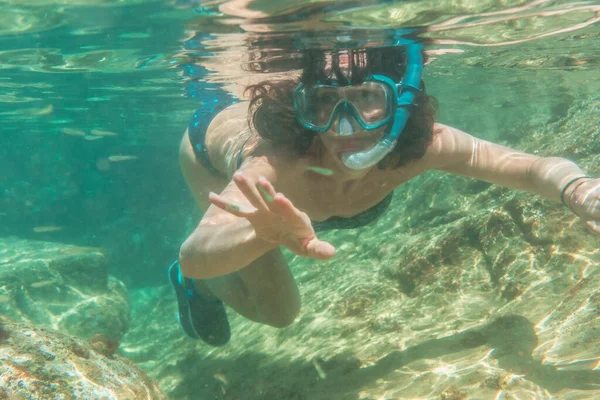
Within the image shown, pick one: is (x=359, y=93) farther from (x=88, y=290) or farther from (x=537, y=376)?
(x=88, y=290)

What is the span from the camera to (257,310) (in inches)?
246

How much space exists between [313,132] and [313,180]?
49 centimetres

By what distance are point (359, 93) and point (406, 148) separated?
83 cm

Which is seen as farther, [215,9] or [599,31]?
[599,31]

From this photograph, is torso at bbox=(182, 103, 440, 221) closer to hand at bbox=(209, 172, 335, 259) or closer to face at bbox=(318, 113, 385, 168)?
face at bbox=(318, 113, 385, 168)

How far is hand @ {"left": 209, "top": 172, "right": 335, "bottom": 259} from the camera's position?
7.50ft

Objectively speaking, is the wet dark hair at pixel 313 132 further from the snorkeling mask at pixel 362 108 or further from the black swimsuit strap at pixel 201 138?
the black swimsuit strap at pixel 201 138

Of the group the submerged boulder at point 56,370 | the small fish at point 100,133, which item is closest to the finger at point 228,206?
the submerged boulder at point 56,370

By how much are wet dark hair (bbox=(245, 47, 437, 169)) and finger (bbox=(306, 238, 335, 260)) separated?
5.31ft

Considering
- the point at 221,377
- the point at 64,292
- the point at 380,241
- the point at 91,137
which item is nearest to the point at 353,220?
the point at 221,377

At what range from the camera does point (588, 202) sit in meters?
3.42

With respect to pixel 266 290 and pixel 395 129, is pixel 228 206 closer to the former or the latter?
pixel 395 129

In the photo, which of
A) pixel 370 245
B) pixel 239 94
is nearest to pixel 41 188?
pixel 239 94

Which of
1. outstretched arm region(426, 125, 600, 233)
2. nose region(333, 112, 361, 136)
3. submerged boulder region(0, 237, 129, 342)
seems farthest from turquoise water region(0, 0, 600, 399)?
nose region(333, 112, 361, 136)
